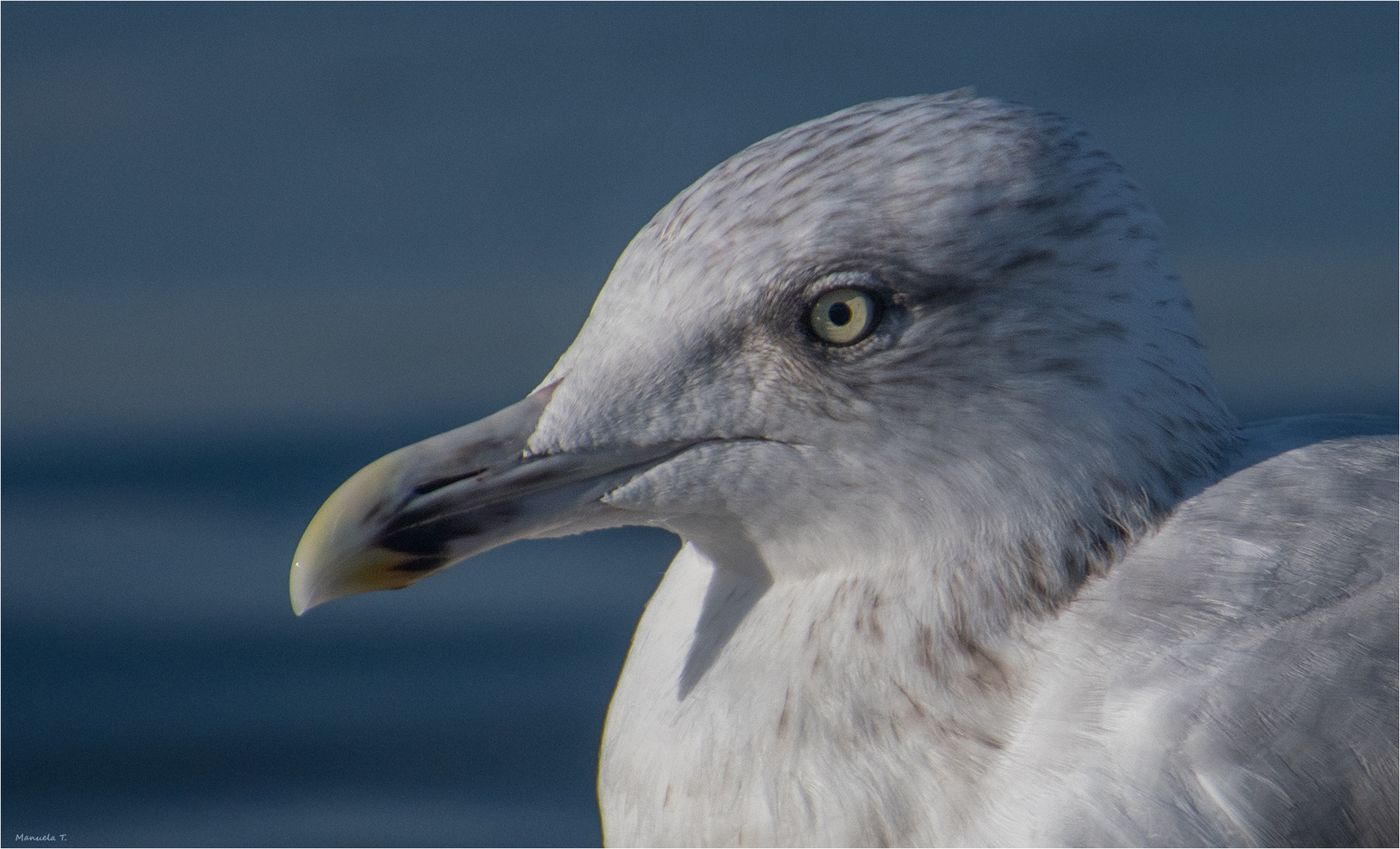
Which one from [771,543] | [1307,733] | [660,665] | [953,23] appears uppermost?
[953,23]

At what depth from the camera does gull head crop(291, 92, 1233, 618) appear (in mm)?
1666

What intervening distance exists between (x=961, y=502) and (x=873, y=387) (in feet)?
0.56

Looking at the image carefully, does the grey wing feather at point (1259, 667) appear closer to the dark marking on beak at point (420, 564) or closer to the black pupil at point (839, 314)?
the black pupil at point (839, 314)

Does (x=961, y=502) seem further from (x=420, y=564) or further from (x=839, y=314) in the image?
(x=420, y=564)

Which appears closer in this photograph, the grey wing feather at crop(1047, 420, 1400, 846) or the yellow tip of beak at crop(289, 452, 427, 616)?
the grey wing feather at crop(1047, 420, 1400, 846)

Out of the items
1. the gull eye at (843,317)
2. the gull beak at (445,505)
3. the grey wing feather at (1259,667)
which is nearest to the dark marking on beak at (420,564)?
the gull beak at (445,505)

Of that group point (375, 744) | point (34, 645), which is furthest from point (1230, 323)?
point (34, 645)

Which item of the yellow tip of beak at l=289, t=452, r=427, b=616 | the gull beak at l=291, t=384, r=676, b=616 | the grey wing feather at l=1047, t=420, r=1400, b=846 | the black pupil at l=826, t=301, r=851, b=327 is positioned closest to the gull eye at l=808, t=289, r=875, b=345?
the black pupil at l=826, t=301, r=851, b=327

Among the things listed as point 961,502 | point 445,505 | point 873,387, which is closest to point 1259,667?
point 961,502

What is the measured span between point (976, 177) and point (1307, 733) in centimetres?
70

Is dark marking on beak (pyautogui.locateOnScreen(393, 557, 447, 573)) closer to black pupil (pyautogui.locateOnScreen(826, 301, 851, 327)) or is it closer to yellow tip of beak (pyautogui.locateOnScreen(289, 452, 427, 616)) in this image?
yellow tip of beak (pyautogui.locateOnScreen(289, 452, 427, 616))

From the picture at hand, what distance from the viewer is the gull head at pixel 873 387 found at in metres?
1.67

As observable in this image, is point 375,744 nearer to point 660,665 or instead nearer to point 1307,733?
point 660,665

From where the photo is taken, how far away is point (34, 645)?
3.54m
